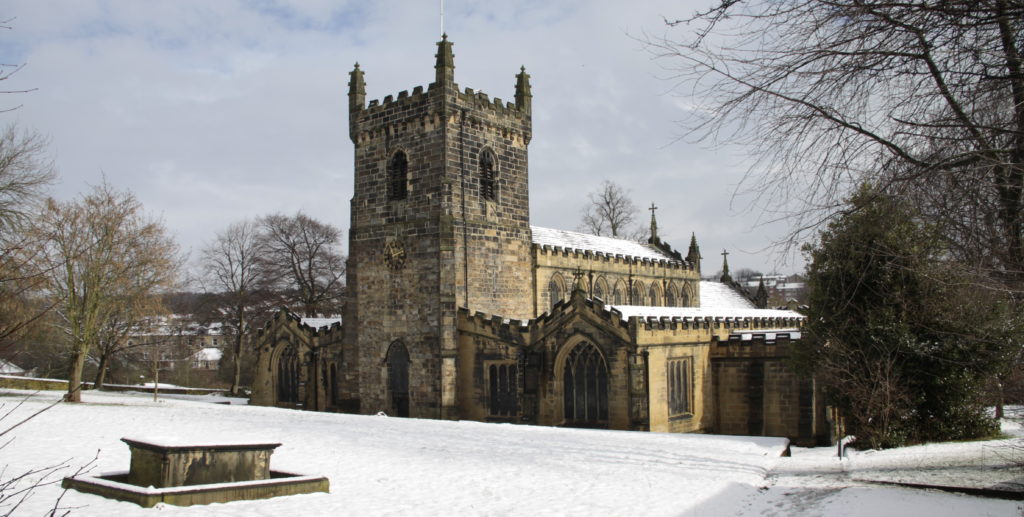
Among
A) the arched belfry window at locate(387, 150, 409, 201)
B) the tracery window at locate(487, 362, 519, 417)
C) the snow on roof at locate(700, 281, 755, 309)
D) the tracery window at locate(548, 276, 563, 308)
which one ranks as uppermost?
the arched belfry window at locate(387, 150, 409, 201)

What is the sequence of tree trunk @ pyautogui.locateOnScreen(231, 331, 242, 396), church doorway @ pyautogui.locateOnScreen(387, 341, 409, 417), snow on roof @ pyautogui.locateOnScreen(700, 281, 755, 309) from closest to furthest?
church doorway @ pyautogui.locateOnScreen(387, 341, 409, 417), tree trunk @ pyautogui.locateOnScreen(231, 331, 242, 396), snow on roof @ pyautogui.locateOnScreen(700, 281, 755, 309)

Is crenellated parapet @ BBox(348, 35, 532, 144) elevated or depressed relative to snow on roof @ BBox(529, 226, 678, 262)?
elevated

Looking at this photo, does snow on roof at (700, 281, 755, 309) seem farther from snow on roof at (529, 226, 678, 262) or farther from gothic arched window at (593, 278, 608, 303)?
gothic arched window at (593, 278, 608, 303)

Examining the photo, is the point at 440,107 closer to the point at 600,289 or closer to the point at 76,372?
the point at 600,289

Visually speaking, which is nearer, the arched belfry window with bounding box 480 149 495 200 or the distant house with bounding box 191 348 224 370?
the arched belfry window with bounding box 480 149 495 200

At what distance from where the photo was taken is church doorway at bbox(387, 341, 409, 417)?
27.2m

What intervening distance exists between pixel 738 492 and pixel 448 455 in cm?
607

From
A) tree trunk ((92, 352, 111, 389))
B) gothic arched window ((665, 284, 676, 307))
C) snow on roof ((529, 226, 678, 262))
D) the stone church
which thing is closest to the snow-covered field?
the stone church

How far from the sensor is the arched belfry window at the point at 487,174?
1094 inches

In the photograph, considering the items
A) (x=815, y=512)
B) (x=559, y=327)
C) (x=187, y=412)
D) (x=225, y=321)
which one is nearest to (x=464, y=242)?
(x=559, y=327)

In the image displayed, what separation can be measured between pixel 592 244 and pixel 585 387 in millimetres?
12907

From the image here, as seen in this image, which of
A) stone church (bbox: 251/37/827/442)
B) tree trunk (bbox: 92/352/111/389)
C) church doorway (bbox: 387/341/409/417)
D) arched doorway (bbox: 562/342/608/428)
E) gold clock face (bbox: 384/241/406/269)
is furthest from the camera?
tree trunk (bbox: 92/352/111/389)

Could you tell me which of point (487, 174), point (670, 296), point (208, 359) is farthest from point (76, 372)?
point (208, 359)

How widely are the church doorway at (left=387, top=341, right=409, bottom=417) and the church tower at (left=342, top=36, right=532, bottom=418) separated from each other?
0.12 ft
